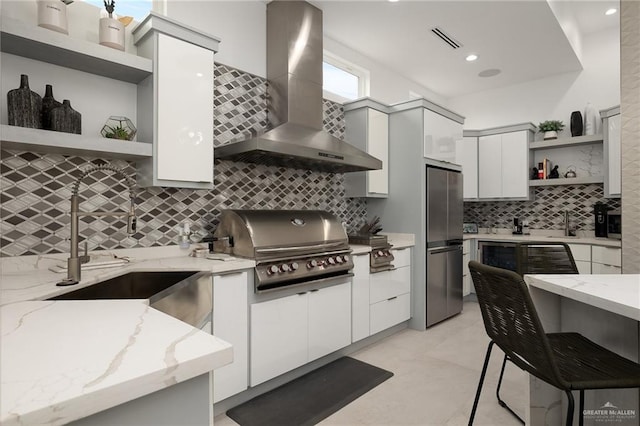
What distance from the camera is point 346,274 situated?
9.51 ft

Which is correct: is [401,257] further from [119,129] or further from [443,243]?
[119,129]

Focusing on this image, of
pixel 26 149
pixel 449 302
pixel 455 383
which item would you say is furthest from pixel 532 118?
pixel 26 149

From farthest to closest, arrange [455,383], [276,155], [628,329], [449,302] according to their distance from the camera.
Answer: [449,302] → [276,155] → [455,383] → [628,329]

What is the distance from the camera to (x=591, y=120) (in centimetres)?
437

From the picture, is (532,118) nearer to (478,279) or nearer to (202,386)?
(478,279)

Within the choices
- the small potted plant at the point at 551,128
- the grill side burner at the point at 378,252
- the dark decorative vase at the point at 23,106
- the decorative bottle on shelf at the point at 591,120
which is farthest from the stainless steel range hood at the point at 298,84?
the decorative bottle on shelf at the point at 591,120

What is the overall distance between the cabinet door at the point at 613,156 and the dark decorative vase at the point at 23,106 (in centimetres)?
528

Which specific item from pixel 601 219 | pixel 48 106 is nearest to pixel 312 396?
pixel 48 106

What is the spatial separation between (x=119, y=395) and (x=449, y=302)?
398 cm

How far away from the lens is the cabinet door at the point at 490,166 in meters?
4.97

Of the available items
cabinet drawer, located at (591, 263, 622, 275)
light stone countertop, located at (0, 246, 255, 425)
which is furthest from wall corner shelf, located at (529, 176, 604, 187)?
light stone countertop, located at (0, 246, 255, 425)

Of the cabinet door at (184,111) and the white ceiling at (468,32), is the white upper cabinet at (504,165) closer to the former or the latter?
the white ceiling at (468,32)

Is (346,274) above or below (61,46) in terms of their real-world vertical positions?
below

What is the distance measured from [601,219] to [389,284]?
2935mm
